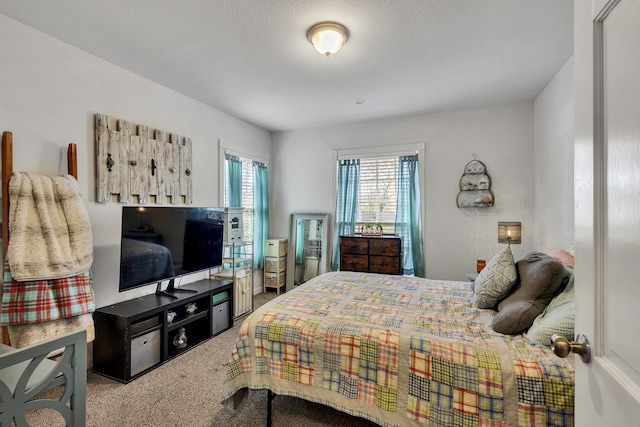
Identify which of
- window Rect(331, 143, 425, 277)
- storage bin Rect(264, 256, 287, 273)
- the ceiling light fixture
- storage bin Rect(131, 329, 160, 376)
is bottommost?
storage bin Rect(131, 329, 160, 376)

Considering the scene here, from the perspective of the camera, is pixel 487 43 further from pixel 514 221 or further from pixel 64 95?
pixel 64 95

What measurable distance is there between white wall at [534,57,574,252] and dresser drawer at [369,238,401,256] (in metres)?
1.65

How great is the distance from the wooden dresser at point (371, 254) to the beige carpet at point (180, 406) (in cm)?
228

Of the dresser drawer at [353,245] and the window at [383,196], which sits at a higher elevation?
the window at [383,196]

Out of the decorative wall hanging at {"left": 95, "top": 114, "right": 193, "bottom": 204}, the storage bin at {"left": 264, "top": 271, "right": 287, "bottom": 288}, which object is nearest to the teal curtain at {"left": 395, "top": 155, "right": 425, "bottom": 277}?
the storage bin at {"left": 264, "top": 271, "right": 287, "bottom": 288}

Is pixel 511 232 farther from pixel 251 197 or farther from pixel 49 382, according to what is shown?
pixel 49 382

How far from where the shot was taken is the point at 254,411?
6.78ft

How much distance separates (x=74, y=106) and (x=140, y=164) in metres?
0.68

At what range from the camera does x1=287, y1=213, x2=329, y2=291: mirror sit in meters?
4.91

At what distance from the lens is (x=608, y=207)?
678 mm

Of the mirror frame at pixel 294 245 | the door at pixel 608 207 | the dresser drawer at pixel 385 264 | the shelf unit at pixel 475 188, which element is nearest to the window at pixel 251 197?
the mirror frame at pixel 294 245

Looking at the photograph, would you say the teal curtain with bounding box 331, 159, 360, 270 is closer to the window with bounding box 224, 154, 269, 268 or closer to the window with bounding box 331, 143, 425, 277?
the window with bounding box 331, 143, 425, 277

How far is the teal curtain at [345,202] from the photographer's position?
4773 mm

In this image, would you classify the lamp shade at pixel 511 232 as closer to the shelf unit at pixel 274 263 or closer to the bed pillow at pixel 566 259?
the bed pillow at pixel 566 259
